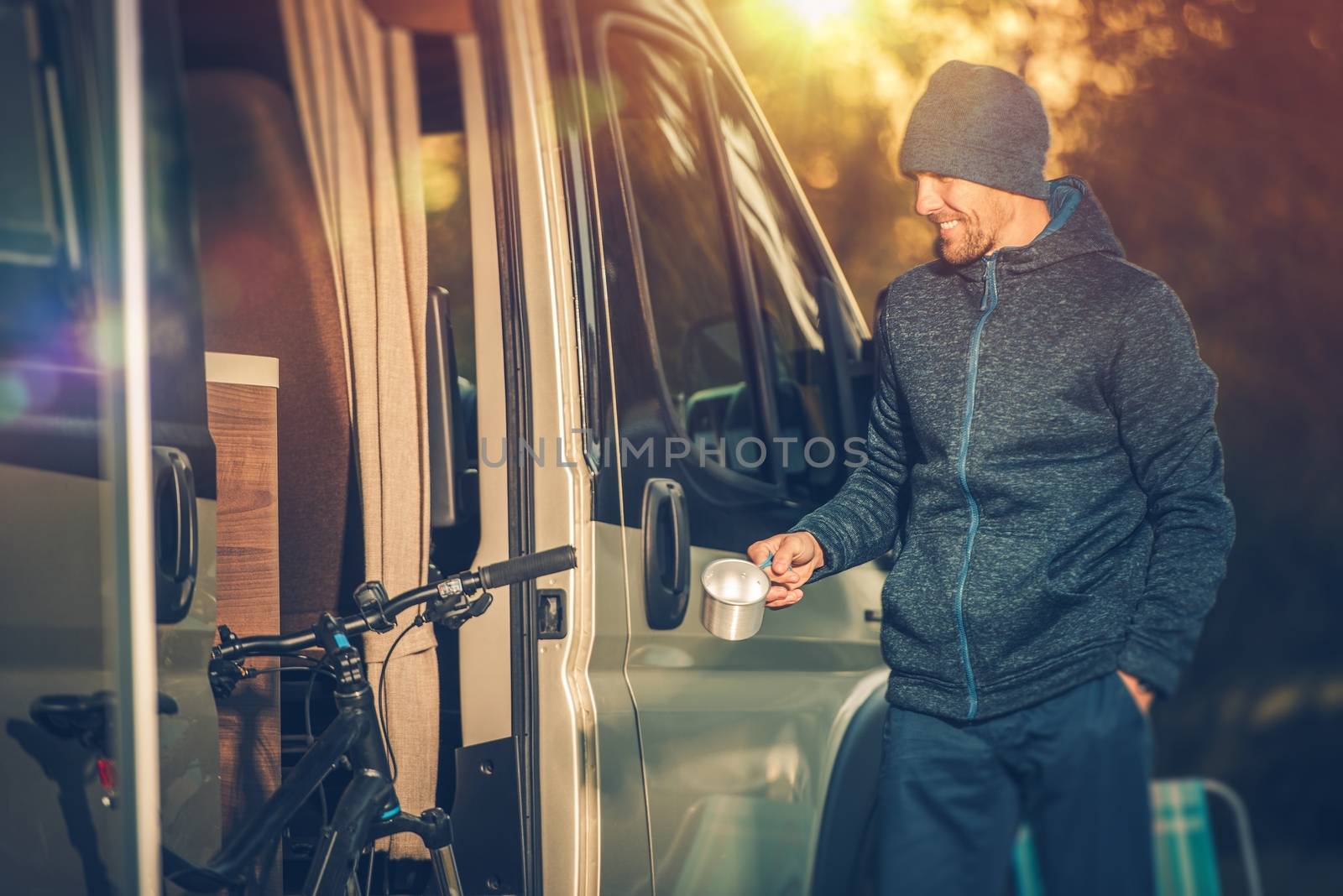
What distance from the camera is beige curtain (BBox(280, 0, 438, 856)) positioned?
1936 millimetres

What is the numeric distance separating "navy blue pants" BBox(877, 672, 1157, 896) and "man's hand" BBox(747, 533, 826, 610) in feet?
0.77

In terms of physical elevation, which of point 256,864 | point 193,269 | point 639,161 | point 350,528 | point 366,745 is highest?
point 639,161

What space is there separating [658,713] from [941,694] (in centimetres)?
46

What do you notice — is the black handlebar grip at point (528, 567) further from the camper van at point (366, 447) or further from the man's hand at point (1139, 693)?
the man's hand at point (1139, 693)

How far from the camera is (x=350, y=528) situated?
198cm

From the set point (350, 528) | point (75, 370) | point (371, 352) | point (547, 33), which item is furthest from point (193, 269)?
point (547, 33)

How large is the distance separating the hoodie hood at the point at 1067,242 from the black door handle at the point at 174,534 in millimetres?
1094

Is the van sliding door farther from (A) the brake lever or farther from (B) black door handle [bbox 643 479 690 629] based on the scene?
(B) black door handle [bbox 643 479 690 629]

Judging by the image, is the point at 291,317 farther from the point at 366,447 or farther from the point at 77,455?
the point at 77,455

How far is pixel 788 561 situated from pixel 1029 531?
0.34 metres

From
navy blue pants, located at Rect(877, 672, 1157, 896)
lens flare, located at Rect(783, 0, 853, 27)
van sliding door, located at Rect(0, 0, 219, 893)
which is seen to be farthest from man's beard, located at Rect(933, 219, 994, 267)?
lens flare, located at Rect(783, 0, 853, 27)

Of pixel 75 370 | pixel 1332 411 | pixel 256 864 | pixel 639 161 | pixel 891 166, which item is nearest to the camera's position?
pixel 75 370

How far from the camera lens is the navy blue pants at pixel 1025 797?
5.71 ft

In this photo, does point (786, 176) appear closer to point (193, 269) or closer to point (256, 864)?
point (193, 269)
